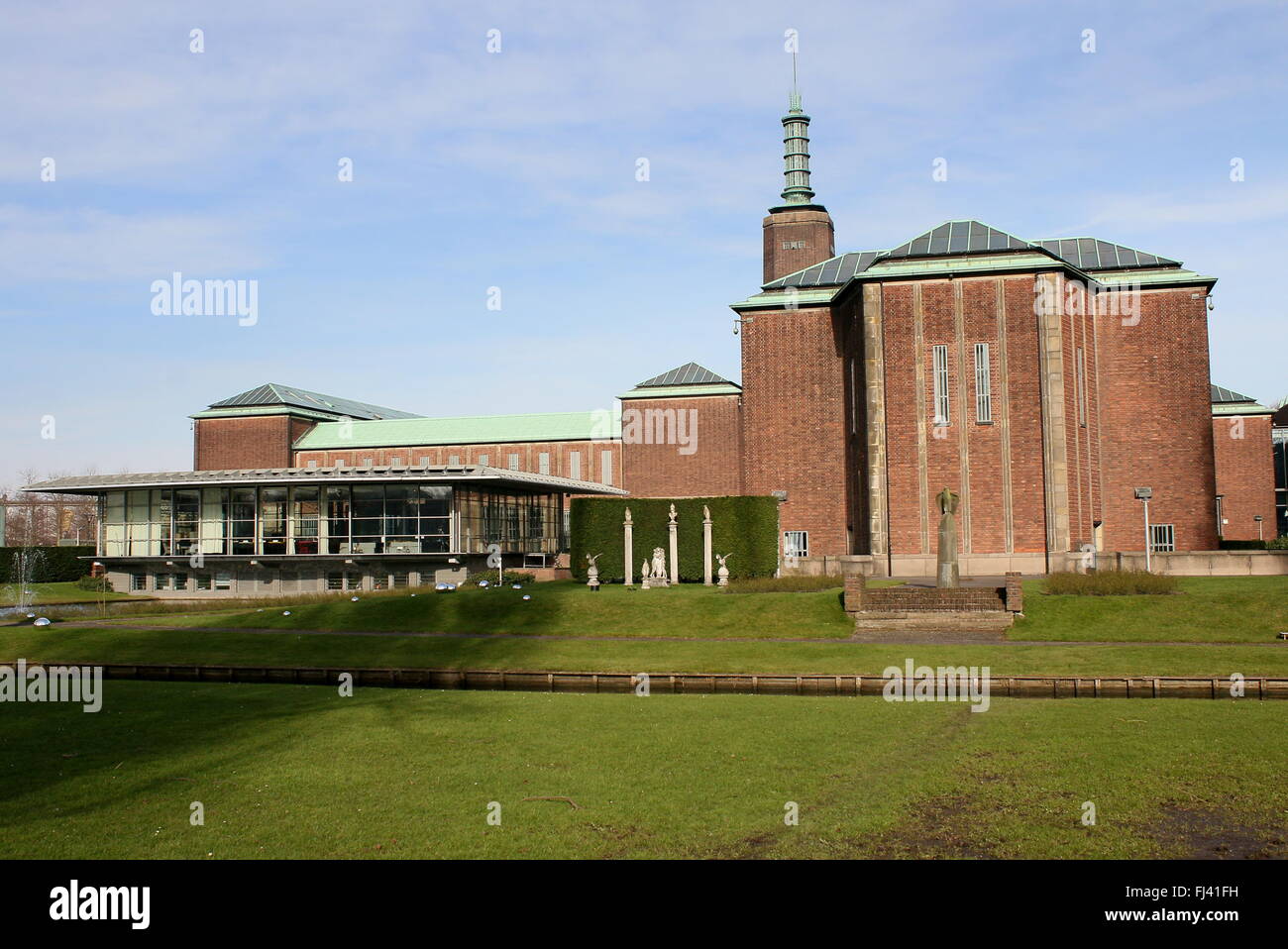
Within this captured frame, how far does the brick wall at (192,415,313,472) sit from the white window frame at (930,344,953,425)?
5337 centimetres

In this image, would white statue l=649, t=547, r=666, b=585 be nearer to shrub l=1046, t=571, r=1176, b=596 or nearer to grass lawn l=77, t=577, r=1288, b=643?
grass lawn l=77, t=577, r=1288, b=643

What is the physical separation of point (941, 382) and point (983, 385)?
66.0 inches

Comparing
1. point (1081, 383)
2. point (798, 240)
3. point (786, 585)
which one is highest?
point (798, 240)

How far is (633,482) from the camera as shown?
66.1 m

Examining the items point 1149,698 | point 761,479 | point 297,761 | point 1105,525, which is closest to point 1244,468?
point 1105,525

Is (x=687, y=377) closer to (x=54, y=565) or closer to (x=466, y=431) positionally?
(x=466, y=431)

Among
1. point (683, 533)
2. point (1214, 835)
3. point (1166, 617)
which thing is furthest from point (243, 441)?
point (1214, 835)

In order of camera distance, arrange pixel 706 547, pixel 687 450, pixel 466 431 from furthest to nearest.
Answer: pixel 466 431 → pixel 687 450 → pixel 706 547

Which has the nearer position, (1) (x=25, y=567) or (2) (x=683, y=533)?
(2) (x=683, y=533)

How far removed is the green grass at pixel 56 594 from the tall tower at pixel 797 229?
5086cm

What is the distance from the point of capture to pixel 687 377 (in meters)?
66.3

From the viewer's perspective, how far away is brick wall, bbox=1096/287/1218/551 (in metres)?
50.2

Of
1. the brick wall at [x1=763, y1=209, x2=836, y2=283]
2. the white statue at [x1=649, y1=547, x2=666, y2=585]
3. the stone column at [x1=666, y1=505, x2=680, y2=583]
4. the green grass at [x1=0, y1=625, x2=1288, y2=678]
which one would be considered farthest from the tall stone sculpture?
the brick wall at [x1=763, y1=209, x2=836, y2=283]

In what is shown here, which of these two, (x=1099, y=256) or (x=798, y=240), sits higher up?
(x=798, y=240)
